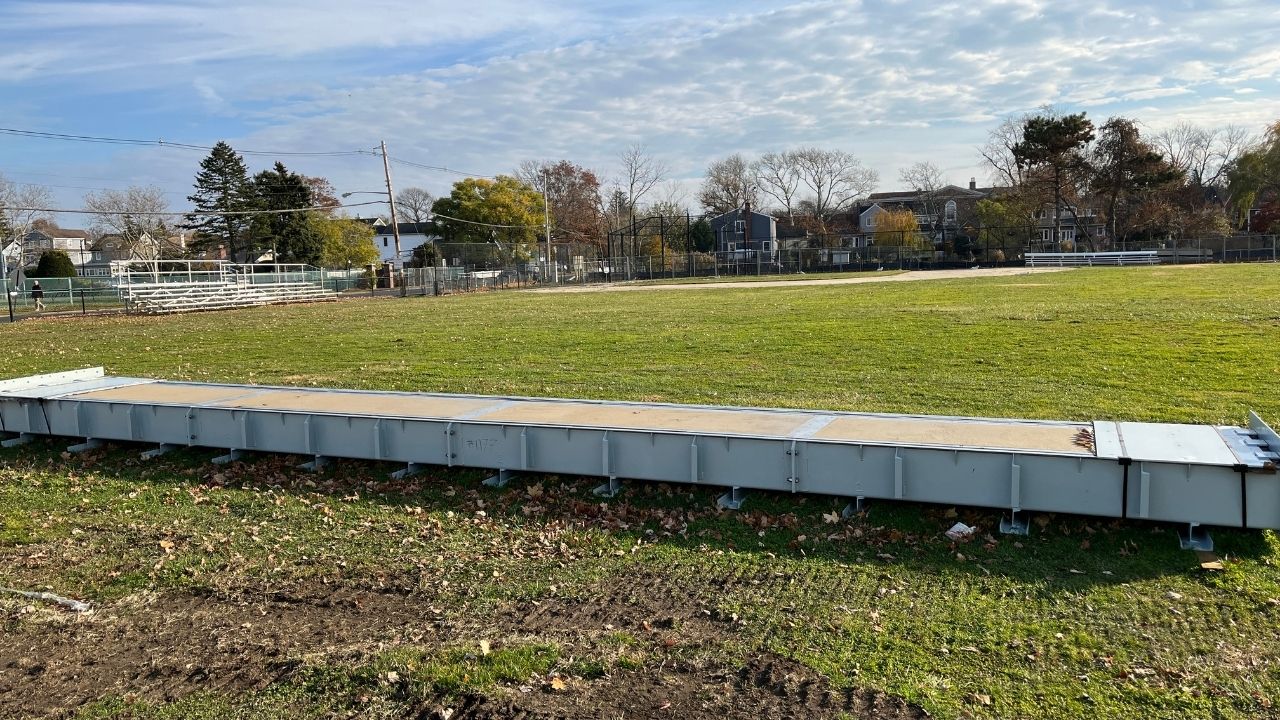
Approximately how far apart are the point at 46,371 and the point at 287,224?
57788 millimetres

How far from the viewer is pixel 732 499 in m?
7.19

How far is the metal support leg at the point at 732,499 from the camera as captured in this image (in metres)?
7.09

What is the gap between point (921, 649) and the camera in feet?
15.4

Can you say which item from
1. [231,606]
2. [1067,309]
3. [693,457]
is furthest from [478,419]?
Result: [1067,309]

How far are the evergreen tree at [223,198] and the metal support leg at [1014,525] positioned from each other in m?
73.0

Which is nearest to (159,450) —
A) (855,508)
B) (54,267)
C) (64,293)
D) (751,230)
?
(855,508)

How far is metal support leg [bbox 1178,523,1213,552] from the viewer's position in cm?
586

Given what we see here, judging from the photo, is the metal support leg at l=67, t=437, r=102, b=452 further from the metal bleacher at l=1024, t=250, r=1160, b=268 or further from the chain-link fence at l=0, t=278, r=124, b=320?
the metal bleacher at l=1024, t=250, r=1160, b=268

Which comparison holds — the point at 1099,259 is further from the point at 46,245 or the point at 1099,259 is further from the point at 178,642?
the point at 46,245

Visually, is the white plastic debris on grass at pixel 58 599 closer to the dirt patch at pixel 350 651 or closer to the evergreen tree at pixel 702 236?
the dirt patch at pixel 350 651

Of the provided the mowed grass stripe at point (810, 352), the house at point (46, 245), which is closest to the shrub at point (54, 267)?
the house at point (46, 245)

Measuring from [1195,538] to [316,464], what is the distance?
→ 764 centimetres

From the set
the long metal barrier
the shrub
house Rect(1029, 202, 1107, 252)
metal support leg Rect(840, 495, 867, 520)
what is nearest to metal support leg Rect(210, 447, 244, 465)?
the long metal barrier

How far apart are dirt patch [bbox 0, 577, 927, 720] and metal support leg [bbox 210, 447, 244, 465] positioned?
3584mm
